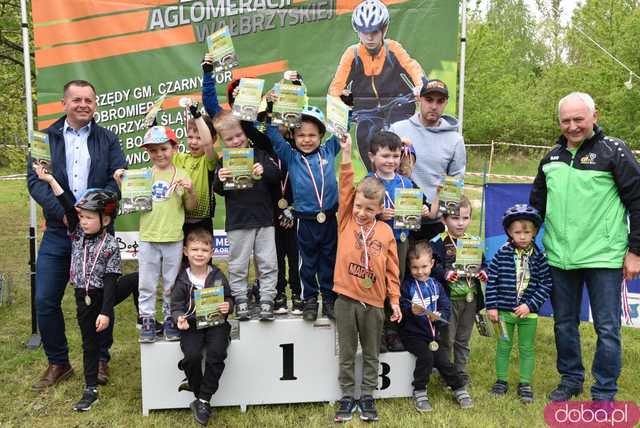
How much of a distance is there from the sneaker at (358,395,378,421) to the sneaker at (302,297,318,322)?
0.61 meters

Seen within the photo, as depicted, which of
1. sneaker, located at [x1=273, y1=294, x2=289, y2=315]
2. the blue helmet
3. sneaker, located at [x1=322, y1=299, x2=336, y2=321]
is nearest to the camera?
the blue helmet

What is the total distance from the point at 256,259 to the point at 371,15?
2956mm

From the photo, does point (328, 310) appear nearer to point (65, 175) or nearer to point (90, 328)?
point (90, 328)

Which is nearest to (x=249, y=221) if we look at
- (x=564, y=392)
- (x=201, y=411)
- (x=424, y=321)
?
(x=201, y=411)

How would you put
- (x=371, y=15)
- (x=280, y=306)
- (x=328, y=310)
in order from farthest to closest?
1. (x=371, y=15)
2. (x=280, y=306)
3. (x=328, y=310)

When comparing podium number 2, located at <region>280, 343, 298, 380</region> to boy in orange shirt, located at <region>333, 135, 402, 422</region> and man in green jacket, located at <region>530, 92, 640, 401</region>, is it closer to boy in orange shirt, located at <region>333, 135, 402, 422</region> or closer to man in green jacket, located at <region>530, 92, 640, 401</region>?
boy in orange shirt, located at <region>333, 135, 402, 422</region>

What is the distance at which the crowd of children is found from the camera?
11.5ft

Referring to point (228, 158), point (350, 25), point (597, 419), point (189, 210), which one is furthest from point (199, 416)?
point (350, 25)

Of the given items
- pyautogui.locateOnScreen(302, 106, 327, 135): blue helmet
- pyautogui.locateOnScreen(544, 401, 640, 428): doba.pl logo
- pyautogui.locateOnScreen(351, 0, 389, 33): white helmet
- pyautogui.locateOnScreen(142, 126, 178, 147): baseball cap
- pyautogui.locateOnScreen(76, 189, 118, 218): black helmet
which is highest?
pyautogui.locateOnScreen(351, 0, 389, 33): white helmet

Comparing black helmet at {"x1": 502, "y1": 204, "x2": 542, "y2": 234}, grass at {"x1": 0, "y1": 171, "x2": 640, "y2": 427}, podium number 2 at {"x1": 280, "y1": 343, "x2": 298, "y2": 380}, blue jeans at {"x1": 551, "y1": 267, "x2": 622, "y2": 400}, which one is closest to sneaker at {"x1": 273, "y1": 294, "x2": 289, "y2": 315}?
podium number 2 at {"x1": 280, "y1": 343, "x2": 298, "y2": 380}

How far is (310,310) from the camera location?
3.71 metres

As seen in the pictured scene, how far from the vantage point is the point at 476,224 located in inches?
403

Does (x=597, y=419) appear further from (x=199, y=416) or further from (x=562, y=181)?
(x=199, y=416)

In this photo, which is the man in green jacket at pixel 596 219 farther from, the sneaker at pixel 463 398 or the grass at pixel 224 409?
the sneaker at pixel 463 398
